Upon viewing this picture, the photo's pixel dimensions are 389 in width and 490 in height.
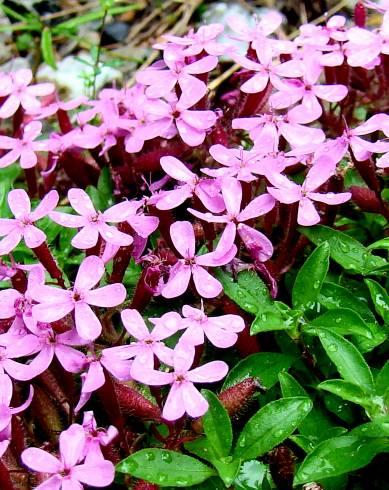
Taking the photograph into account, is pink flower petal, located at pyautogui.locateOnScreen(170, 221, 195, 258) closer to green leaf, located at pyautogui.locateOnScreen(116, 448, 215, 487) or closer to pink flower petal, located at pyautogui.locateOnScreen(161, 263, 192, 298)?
pink flower petal, located at pyautogui.locateOnScreen(161, 263, 192, 298)

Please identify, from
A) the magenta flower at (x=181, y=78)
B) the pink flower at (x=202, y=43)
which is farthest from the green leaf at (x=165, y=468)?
the pink flower at (x=202, y=43)

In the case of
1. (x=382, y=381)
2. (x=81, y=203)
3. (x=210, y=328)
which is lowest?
(x=382, y=381)

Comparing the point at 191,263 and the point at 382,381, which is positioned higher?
the point at 191,263

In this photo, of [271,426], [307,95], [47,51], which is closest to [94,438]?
[271,426]

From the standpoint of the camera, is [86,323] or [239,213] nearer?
[86,323]

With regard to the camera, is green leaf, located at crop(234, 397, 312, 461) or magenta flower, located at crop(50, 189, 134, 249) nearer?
green leaf, located at crop(234, 397, 312, 461)

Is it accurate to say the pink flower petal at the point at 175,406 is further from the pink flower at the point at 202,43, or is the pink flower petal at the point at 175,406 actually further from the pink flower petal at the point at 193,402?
the pink flower at the point at 202,43

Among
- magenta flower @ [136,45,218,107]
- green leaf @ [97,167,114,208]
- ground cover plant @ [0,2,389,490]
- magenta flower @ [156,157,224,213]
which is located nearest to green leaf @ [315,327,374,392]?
ground cover plant @ [0,2,389,490]

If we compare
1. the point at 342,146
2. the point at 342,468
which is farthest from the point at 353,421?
the point at 342,146

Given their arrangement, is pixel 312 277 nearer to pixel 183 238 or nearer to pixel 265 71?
pixel 183 238
